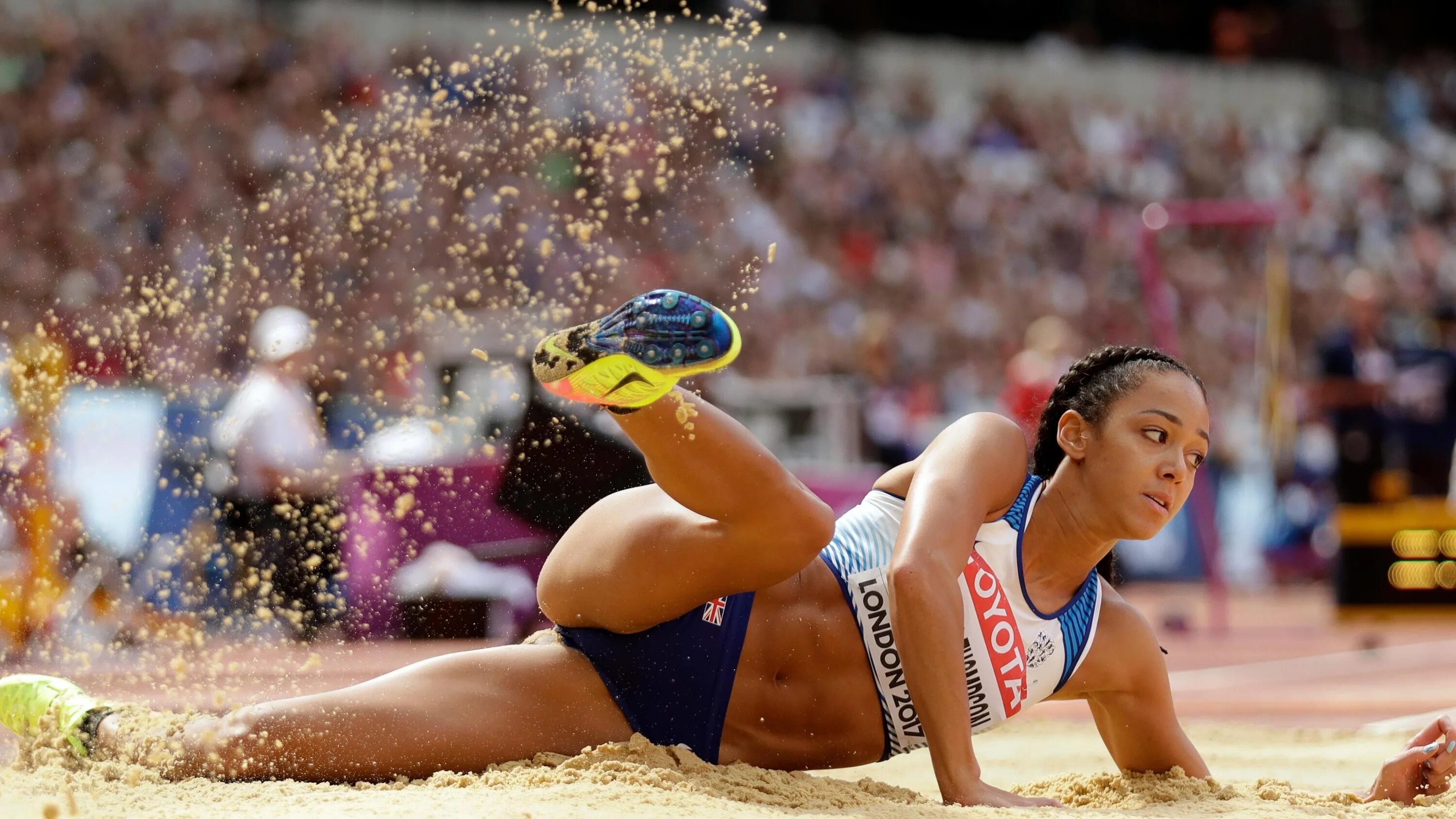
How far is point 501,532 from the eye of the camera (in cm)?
629

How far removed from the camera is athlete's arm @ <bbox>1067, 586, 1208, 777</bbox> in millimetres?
2947

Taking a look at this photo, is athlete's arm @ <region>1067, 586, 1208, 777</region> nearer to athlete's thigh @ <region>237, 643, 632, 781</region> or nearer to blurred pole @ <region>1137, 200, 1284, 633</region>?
athlete's thigh @ <region>237, 643, 632, 781</region>

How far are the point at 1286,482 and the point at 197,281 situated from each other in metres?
8.89

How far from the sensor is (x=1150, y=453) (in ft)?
8.89

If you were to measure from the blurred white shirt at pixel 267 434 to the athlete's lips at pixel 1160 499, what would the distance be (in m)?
4.07

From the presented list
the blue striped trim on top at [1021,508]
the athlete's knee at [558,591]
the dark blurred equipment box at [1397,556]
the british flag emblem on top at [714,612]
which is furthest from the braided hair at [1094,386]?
the dark blurred equipment box at [1397,556]

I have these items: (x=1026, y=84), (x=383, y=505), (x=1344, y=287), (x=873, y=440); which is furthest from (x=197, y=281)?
(x=1344, y=287)

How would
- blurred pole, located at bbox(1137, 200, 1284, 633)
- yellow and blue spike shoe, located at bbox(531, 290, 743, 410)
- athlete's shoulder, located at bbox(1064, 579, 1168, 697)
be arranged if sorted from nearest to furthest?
yellow and blue spike shoe, located at bbox(531, 290, 743, 410), athlete's shoulder, located at bbox(1064, 579, 1168, 697), blurred pole, located at bbox(1137, 200, 1284, 633)

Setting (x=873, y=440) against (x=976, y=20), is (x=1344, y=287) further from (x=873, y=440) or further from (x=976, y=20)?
(x=873, y=440)

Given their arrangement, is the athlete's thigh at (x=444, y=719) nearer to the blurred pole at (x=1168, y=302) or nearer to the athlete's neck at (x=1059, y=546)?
the athlete's neck at (x=1059, y=546)

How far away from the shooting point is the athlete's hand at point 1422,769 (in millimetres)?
2869

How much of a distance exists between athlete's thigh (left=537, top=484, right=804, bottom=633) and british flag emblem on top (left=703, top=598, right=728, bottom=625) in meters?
0.03

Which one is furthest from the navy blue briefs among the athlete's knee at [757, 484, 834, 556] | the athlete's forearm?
the athlete's forearm

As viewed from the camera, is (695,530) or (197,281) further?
(197,281)
